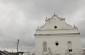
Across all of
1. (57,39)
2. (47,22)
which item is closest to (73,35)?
(57,39)

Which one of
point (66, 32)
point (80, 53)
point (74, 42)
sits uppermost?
point (66, 32)

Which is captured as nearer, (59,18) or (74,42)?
(74,42)

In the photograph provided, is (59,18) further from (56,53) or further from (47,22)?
(56,53)

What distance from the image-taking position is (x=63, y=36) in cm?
3591

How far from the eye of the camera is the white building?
115 feet

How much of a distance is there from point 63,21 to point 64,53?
26.6ft

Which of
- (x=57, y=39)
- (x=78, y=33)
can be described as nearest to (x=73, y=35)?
(x=78, y=33)

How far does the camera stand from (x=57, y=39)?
117ft

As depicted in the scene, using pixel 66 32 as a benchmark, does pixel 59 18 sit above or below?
above

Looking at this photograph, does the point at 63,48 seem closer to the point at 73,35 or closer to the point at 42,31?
the point at 73,35

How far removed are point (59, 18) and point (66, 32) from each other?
4180mm

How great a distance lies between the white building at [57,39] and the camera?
3494 centimetres

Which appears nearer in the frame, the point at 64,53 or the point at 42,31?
the point at 64,53

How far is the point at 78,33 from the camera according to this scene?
35406 millimetres
